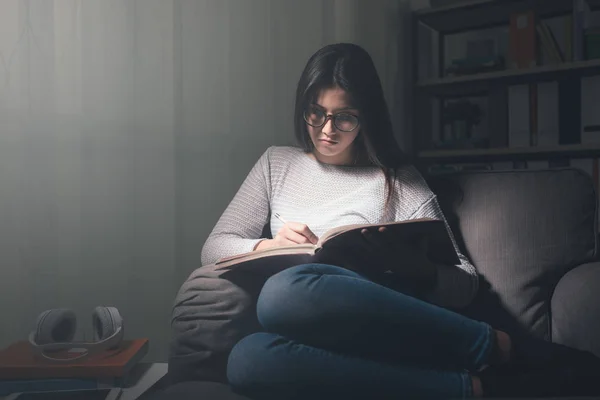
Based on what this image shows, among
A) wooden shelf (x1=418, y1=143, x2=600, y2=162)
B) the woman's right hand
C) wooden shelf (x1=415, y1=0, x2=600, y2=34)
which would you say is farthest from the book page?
wooden shelf (x1=415, y1=0, x2=600, y2=34)

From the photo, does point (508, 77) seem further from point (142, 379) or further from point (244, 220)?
point (142, 379)

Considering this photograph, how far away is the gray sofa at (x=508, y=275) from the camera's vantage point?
90 cm

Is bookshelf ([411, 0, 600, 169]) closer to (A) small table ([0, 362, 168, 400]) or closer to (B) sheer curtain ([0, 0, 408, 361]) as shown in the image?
(B) sheer curtain ([0, 0, 408, 361])

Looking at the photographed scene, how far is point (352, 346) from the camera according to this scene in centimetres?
83

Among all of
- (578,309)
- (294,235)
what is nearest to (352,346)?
(294,235)

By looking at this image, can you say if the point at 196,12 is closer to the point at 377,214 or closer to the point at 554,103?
the point at 377,214

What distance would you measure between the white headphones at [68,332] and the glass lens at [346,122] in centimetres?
62

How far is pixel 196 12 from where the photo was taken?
137cm

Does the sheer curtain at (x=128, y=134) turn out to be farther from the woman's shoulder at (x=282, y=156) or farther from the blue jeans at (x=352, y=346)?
the blue jeans at (x=352, y=346)

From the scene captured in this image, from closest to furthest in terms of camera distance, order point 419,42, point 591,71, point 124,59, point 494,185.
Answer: point 494,185 → point 124,59 → point 591,71 → point 419,42

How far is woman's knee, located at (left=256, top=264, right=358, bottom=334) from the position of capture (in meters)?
0.84

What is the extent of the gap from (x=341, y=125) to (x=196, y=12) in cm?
50

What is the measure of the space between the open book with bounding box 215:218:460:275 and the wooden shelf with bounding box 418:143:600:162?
1.01 m

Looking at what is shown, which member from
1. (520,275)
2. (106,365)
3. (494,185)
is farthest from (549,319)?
(106,365)
